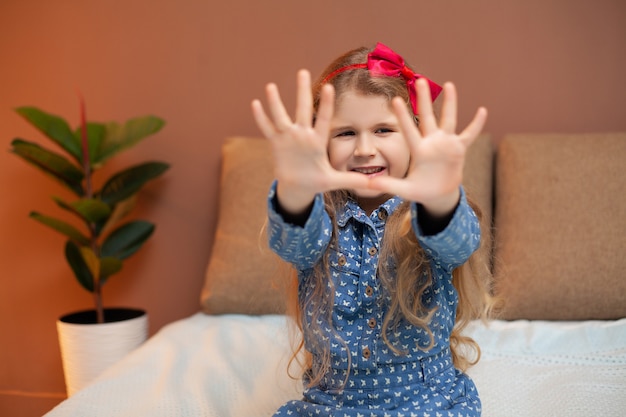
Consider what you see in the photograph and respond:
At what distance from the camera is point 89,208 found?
191 centimetres

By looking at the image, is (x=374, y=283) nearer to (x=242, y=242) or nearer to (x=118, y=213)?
(x=242, y=242)

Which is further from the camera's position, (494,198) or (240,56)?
(240,56)

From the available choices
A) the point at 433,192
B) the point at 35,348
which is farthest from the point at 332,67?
the point at 35,348

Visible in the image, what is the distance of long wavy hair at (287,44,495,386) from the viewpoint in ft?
3.22

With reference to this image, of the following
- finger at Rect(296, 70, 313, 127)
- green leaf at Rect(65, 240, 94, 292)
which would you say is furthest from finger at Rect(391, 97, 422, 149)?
green leaf at Rect(65, 240, 94, 292)

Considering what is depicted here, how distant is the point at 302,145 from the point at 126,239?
4.77 feet

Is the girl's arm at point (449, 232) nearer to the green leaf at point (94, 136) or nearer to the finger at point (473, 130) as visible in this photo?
the finger at point (473, 130)

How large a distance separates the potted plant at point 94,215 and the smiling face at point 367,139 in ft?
3.66

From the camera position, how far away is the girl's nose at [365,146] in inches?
39.6

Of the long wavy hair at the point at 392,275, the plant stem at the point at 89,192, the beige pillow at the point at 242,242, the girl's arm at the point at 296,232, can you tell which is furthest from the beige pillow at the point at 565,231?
the plant stem at the point at 89,192

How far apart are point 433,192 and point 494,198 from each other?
1.21m

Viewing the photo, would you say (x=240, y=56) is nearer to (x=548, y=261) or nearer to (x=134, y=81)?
(x=134, y=81)

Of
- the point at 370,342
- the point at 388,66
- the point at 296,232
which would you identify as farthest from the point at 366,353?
the point at 388,66

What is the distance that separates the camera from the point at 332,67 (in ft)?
3.81
